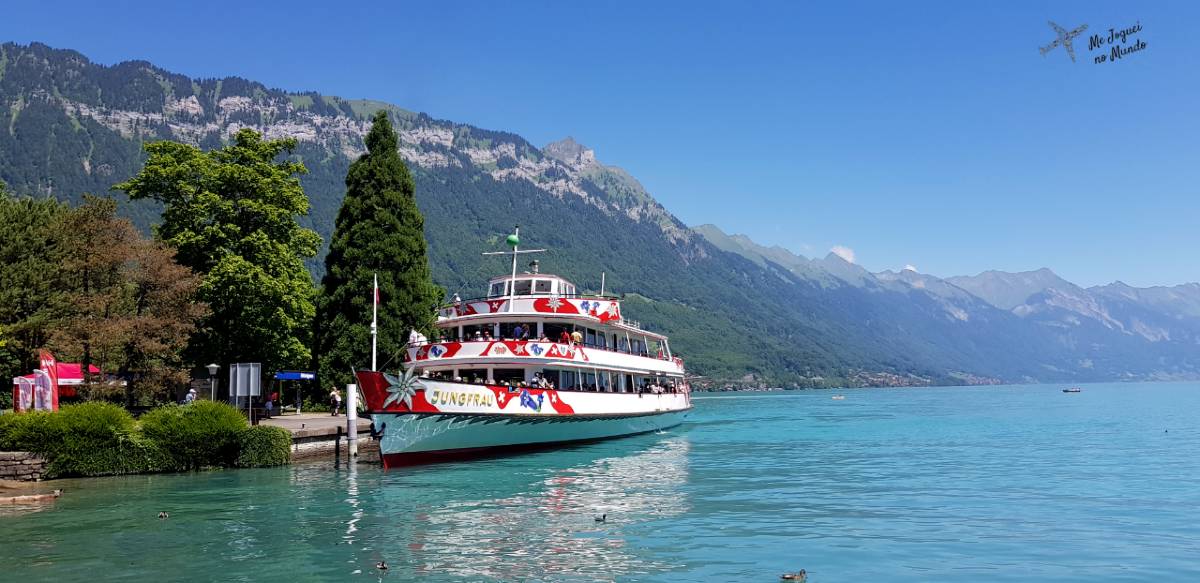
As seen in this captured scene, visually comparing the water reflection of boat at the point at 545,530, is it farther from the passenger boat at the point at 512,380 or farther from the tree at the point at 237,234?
the tree at the point at 237,234

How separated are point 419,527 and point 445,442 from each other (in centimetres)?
1217

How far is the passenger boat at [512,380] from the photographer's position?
27.7 meters

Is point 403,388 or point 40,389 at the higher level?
point 40,389

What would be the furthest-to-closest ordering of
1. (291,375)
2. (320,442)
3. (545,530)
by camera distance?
(291,375) → (320,442) → (545,530)

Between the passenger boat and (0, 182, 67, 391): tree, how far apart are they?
12.3m

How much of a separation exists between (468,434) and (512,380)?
4.09 meters

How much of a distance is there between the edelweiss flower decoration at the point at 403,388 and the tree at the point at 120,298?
10.0 meters

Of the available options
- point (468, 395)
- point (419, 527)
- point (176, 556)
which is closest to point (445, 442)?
A: point (468, 395)

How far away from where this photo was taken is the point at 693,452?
36.5m

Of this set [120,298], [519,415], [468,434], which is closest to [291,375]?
[120,298]

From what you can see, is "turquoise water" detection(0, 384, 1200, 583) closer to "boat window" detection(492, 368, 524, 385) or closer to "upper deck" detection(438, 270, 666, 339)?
"boat window" detection(492, 368, 524, 385)

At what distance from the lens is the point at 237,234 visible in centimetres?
3791

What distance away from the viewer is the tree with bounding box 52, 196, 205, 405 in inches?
1196

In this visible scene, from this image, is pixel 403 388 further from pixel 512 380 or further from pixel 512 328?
pixel 512 328
